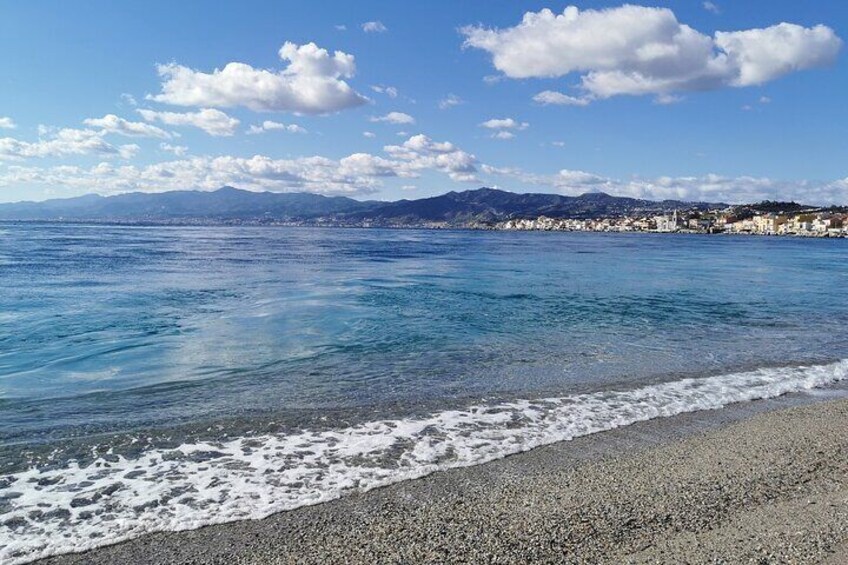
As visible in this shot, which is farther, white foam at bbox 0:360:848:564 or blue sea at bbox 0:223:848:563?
blue sea at bbox 0:223:848:563

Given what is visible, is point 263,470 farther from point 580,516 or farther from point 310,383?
point 310,383

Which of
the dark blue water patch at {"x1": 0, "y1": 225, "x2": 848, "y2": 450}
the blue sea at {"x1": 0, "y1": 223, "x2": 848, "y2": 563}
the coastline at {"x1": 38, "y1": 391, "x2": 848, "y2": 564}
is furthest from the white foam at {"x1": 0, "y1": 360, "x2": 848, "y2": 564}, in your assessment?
the dark blue water patch at {"x1": 0, "y1": 225, "x2": 848, "y2": 450}

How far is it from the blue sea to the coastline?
488mm

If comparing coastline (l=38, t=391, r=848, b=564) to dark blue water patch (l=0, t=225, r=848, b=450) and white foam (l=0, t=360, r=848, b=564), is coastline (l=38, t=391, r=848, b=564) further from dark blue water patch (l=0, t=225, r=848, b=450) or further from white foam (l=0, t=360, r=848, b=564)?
dark blue water patch (l=0, t=225, r=848, b=450)

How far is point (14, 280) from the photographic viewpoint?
103 feet

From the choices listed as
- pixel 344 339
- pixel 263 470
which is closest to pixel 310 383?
pixel 263 470

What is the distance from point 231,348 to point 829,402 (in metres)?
14.3

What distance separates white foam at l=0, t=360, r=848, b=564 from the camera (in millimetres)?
6434

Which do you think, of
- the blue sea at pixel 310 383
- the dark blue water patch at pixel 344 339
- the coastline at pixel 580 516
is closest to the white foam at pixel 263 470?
the blue sea at pixel 310 383

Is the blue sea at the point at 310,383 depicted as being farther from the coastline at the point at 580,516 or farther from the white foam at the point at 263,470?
the coastline at the point at 580,516

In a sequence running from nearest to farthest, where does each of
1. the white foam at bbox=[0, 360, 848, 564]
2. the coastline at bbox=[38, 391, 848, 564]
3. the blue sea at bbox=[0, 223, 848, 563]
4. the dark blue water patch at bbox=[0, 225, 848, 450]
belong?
the coastline at bbox=[38, 391, 848, 564]
the white foam at bbox=[0, 360, 848, 564]
the blue sea at bbox=[0, 223, 848, 563]
the dark blue water patch at bbox=[0, 225, 848, 450]

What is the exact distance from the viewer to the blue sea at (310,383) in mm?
7406

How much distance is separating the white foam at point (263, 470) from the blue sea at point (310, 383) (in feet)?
0.11

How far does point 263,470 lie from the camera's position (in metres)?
7.95
